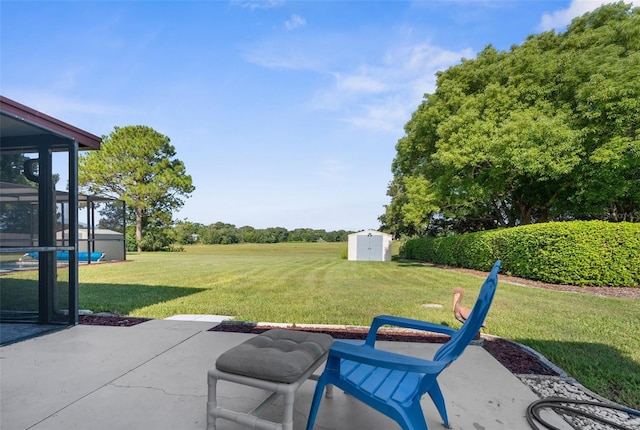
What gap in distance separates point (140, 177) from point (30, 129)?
86.2ft

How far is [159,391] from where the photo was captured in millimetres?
2303

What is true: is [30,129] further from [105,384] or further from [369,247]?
[369,247]

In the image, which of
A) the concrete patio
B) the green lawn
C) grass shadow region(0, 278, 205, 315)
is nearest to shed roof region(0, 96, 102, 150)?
grass shadow region(0, 278, 205, 315)

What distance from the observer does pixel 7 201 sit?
13.0ft

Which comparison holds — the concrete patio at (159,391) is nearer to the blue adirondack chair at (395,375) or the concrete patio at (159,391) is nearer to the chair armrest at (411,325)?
the blue adirondack chair at (395,375)

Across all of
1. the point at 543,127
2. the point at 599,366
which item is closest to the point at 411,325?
the point at 599,366

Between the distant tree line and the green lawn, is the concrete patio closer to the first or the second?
the green lawn

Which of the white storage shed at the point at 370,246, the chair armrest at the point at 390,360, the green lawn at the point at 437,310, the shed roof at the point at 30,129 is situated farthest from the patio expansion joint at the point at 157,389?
the white storage shed at the point at 370,246

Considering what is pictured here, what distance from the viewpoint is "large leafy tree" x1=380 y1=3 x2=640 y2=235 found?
9.67 metres

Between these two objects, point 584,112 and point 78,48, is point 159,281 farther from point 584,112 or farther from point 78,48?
point 584,112

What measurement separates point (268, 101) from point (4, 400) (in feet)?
30.9

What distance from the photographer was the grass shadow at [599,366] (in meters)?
2.54

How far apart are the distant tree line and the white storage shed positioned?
22.7 m

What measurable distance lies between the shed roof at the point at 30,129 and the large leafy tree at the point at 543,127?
11.1 metres
